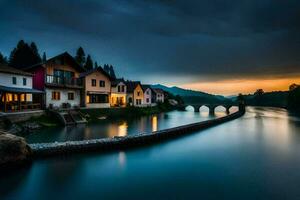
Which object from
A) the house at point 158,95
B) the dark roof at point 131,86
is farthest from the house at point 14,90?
the house at point 158,95

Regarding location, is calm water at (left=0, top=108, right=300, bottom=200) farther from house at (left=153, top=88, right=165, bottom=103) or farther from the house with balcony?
house at (left=153, top=88, right=165, bottom=103)

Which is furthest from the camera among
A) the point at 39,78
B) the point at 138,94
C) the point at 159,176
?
the point at 138,94

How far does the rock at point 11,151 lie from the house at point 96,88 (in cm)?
2458

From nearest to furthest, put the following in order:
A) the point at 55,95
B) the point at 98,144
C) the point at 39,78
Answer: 1. the point at 98,144
2. the point at 39,78
3. the point at 55,95

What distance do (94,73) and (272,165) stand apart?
3362cm

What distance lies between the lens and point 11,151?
13.4 meters

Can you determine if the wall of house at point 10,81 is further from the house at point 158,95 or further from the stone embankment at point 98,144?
the house at point 158,95

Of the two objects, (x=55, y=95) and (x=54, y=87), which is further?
(x=55, y=95)

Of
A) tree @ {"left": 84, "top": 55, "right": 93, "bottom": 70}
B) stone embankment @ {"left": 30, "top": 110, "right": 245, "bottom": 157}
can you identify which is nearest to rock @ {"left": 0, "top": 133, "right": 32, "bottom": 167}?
stone embankment @ {"left": 30, "top": 110, "right": 245, "bottom": 157}

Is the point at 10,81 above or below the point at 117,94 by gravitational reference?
above

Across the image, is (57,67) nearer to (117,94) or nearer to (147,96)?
(117,94)

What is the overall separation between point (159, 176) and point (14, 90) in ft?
74.4

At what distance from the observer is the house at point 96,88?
38219 mm

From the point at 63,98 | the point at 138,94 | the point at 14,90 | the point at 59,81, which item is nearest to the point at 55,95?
the point at 63,98
